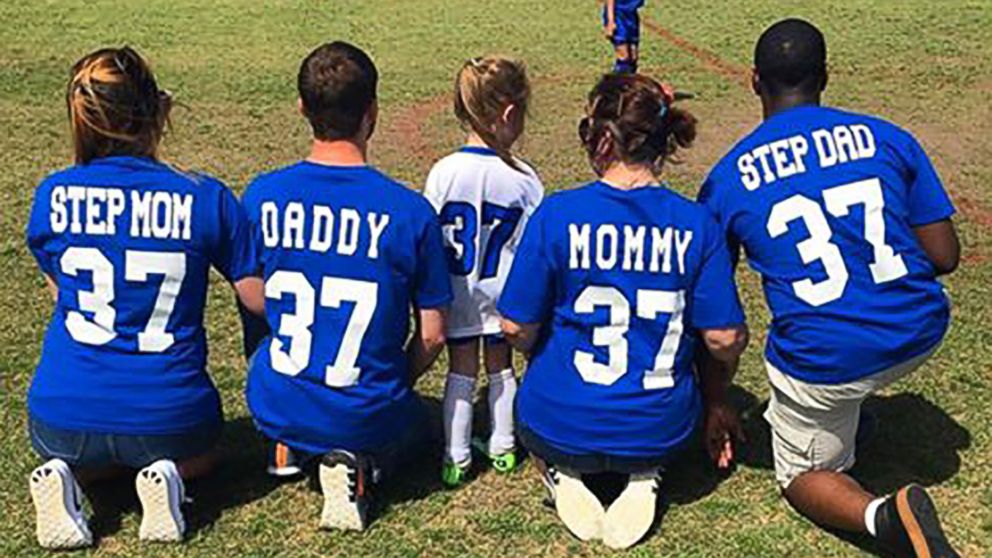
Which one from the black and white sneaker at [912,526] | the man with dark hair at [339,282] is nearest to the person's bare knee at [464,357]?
the man with dark hair at [339,282]

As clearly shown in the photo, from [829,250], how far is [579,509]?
1.03 m

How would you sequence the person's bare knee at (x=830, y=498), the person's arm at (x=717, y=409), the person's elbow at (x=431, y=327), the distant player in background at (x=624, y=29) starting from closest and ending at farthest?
the person's bare knee at (x=830, y=498)
the person's elbow at (x=431, y=327)
the person's arm at (x=717, y=409)
the distant player in background at (x=624, y=29)

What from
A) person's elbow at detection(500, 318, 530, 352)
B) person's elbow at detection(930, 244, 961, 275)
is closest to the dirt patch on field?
person's elbow at detection(930, 244, 961, 275)

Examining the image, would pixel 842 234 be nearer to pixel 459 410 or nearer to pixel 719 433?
pixel 719 433

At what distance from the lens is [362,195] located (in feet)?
11.9

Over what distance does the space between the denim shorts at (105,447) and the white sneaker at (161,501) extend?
0.05 m

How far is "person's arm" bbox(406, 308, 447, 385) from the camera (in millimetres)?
3801

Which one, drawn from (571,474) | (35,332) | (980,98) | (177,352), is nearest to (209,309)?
(35,332)

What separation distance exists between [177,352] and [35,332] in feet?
6.10

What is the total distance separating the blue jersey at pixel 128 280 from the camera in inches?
141

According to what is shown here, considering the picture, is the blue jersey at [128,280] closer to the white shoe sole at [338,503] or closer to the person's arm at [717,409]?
the white shoe sole at [338,503]

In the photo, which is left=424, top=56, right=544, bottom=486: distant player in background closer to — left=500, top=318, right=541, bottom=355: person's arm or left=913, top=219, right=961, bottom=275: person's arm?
left=500, top=318, right=541, bottom=355: person's arm

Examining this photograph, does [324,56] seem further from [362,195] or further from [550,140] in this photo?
[550,140]

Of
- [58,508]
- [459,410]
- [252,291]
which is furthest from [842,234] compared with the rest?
[58,508]
